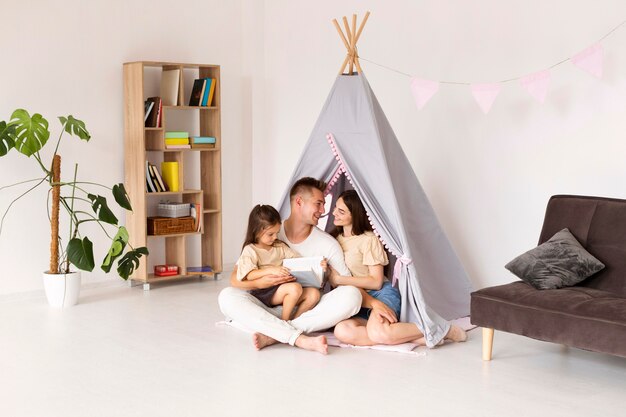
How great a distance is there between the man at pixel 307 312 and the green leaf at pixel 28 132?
1.51 m

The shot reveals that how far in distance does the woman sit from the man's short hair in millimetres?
141

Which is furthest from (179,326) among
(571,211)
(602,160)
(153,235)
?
(602,160)

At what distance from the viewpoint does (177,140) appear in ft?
19.2

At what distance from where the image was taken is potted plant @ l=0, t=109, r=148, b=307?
4.97 metres

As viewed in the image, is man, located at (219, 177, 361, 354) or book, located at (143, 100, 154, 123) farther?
book, located at (143, 100, 154, 123)

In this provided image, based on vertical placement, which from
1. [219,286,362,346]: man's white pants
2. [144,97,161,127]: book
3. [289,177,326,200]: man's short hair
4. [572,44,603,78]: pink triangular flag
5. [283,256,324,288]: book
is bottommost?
[219,286,362,346]: man's white pants

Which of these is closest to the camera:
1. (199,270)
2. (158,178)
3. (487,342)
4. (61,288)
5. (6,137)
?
(487,342)

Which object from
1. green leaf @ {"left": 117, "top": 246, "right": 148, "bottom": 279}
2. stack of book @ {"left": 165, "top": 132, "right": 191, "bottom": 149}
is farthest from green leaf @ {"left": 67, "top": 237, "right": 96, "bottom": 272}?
stack of book @ {"left": 165, "top": 132, "right": 191, "bottom": 149}

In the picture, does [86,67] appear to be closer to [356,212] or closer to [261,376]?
[356,212]

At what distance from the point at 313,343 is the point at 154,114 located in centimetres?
237

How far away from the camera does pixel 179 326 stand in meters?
4.68

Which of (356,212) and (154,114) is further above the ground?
(154,114)

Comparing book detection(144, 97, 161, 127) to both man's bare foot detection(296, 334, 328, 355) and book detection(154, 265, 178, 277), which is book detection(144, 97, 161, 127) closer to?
book detection(154, 265, 178, 277)

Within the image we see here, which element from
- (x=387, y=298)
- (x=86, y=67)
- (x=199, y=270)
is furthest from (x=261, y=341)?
(x=86, y=67)
